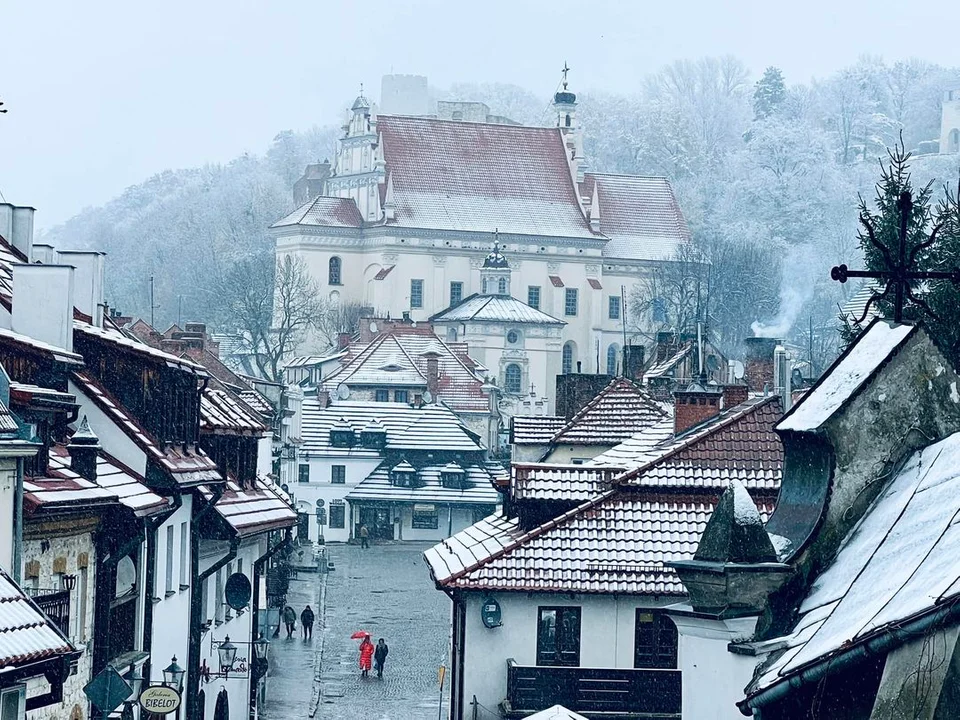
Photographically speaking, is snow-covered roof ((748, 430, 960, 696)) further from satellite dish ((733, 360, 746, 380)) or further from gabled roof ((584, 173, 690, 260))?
gabled roof ((584, 173, 690, 260))

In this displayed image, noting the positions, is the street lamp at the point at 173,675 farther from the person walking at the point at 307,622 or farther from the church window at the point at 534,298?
the church window at the point at 534,298

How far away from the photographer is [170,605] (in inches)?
946

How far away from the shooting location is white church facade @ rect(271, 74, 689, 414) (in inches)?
5576

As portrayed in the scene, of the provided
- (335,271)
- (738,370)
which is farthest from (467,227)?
(738,370)

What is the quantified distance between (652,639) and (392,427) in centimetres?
6032

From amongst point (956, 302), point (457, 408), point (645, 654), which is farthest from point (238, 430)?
point (457, 408)

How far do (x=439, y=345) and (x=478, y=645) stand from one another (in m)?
80.0

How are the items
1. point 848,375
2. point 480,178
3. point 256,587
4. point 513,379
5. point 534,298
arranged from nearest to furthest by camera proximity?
1. point 848,375
2. point 256,587
3. point 513,379
4. point 534,298
5. point 480,178

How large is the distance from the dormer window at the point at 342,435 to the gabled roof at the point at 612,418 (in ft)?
156

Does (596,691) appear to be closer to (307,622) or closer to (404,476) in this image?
(307,622)

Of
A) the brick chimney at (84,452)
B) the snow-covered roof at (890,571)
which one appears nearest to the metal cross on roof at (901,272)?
the snow-covered roof at (890,571)

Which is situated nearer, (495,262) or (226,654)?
(226,654)

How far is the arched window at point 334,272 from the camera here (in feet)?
469

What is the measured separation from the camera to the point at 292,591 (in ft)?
182
